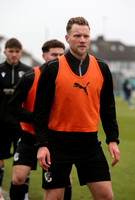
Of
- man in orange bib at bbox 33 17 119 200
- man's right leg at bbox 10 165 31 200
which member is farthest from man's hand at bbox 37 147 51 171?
man's right leg at bbox 10 165 31 200

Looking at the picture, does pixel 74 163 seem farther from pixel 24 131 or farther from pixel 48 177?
pixel 24 131

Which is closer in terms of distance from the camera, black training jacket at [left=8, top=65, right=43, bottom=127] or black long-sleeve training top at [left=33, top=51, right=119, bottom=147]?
black long-sleeve training top at [left=33, top=51, right=119, bottom=147]

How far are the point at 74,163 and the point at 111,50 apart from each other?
79893 millimetres

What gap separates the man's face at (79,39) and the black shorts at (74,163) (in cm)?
85

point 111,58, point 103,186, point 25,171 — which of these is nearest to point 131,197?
point 25,171

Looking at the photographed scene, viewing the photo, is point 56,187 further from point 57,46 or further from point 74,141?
point 57,46

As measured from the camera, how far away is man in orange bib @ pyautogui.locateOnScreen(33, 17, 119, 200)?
3350mm

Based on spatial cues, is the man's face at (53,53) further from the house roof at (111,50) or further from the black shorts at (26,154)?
the house roof at (111,50)

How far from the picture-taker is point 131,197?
5602mm

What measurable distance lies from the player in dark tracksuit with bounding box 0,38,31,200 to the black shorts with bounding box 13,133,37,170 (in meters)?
1.07

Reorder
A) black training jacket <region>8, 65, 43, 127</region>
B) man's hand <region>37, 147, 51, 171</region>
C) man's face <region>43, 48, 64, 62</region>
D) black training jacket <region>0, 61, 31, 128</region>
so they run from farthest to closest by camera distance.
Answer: black training jacket <region>0, 61, 31, 128</region> → man's face <region>43, 48, 64, 62</region> → black training jacket <region>8, 65, 43, 127</region> → man's hand <region>37, 147, 51, 171</region>

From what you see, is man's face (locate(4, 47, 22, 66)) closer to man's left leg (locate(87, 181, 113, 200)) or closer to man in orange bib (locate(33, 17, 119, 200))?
man in orange bib (locate(33, 17, 119, 200))

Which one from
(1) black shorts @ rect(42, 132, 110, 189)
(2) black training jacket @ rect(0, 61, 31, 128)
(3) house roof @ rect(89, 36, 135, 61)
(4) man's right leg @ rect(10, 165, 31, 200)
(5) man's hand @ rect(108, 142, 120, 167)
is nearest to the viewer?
(1) black shorts @ rect(42, 132, 110, 189)

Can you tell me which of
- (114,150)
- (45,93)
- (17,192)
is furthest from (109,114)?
(17,192)
